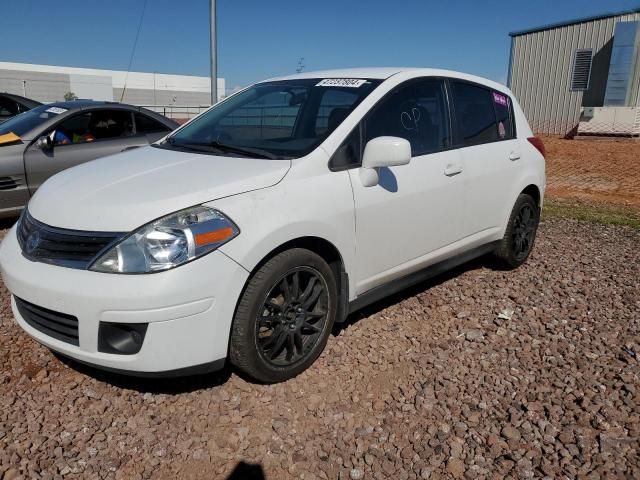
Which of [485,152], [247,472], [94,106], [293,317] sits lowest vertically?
[247,472]

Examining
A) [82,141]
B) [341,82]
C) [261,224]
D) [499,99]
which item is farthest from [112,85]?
[261,224]

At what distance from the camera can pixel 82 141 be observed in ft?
20.6

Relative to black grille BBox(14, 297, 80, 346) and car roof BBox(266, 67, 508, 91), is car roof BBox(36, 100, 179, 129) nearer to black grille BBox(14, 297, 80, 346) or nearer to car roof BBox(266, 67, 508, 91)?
car roof BBox(266, 67, 508, 91)

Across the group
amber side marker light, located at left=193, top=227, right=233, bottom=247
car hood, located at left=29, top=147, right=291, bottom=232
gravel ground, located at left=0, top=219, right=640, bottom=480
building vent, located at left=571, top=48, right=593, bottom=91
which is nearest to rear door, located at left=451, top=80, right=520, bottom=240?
gravel ground, located at left=0, top=219, right=640, bottom=480

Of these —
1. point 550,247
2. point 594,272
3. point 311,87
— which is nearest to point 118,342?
point 311,87

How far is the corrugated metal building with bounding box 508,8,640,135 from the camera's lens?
1755 centimetres

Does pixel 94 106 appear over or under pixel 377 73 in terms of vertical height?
under

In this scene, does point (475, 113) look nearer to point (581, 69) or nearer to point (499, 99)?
point (499, 99)

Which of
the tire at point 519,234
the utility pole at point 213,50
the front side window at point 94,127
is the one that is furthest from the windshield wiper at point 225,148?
the utility pole at point 213,50

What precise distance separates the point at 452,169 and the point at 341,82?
3.24 feet

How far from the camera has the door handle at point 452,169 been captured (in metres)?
3.72

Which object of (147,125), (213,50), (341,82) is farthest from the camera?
(213,50)

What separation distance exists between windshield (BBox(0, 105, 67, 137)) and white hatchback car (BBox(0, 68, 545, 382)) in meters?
3.12

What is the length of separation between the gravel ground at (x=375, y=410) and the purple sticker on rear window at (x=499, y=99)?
184cm
